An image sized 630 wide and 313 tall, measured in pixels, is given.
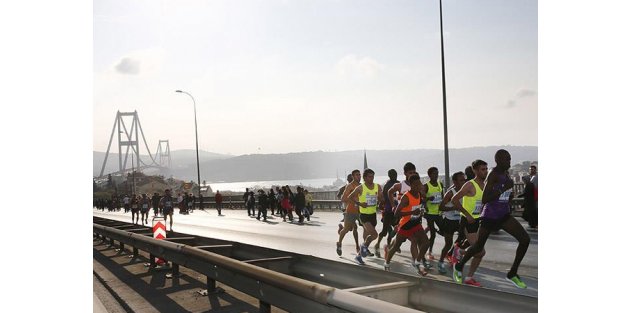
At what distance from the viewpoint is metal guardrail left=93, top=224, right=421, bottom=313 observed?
3591 millimetres

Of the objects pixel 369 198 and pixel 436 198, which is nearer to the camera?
pixel 436 198

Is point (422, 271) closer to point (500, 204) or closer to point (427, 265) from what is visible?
point (427, 265)

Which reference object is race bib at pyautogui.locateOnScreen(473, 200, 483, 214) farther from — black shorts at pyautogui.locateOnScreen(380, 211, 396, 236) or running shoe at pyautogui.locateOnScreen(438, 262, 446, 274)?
black shorts at pyautogui.locateOnScreen(380, 211, 396, 236)

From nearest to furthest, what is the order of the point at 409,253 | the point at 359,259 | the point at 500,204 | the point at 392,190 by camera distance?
the point at 500,204 → the point at 392,190 → the point at 359,259 → the point at 409,253

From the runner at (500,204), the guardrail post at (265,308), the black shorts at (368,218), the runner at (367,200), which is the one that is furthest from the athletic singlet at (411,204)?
the guardrail post at (265,308)

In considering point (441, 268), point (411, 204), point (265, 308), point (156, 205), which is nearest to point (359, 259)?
point (441, 268)

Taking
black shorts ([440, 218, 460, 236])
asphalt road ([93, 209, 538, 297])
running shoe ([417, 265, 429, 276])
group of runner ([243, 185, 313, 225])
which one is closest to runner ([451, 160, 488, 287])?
asphalt road ([93, 209, 538, 297])

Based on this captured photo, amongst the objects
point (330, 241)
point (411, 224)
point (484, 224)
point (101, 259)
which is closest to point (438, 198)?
point (411, 224)

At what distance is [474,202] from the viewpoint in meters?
8.22

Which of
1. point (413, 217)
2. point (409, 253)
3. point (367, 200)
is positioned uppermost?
point (367, 200)

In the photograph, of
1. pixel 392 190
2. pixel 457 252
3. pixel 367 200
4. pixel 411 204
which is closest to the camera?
pixel 411 204

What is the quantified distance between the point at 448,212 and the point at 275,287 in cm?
569

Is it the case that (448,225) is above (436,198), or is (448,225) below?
below
